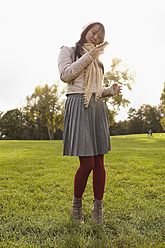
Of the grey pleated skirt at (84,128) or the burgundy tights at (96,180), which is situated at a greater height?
the grey pleated skirt at (84,128)

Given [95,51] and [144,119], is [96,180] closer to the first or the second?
[95,51]

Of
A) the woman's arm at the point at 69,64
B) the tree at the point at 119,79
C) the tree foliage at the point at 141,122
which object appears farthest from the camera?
the tree foliage at the point at 141,122

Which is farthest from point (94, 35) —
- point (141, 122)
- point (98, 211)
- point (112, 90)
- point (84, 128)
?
point (141, 122)

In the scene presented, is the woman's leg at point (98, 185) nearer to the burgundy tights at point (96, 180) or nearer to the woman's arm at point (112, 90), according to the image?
the burgundy tights at point (96, 180)

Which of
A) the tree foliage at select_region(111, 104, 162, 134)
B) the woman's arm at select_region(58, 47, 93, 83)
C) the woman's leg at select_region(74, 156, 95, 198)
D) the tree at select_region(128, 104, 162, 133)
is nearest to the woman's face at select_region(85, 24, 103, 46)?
the woman's arm at select_region(58, 47, 93, 83)

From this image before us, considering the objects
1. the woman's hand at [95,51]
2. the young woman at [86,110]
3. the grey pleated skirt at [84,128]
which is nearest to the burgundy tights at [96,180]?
the young woman at [86,110]

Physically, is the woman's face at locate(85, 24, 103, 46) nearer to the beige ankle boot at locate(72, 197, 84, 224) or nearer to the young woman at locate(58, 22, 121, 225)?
the young woman at locate(58, 22, 121, 225)

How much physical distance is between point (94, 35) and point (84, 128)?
0.99 meters

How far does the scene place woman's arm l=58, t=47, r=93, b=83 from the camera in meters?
2.10

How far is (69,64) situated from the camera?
2.20 m

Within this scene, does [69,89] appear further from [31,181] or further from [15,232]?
[31,181]

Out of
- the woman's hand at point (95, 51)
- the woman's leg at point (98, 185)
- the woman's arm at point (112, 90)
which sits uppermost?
the woman's hand at point (95, 51)

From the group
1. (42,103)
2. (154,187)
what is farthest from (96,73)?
(42,103)

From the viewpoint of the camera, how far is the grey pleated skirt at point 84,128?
219cm
